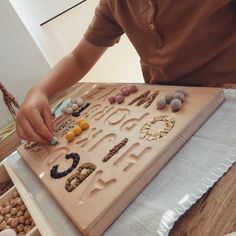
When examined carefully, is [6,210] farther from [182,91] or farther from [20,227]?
[182,91]

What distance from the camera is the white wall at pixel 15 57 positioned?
1.41m

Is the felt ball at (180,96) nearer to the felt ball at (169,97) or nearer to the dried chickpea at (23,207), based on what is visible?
the felt ball at (169,97)

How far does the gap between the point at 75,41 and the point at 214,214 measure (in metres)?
1.65

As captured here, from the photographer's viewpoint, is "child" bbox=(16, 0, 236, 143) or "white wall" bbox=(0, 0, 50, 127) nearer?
"child" bbox=(16, 0, 236, 143)

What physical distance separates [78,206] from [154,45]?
43 centimetres

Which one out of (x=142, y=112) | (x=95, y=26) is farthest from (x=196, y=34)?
(x=95, y=26)

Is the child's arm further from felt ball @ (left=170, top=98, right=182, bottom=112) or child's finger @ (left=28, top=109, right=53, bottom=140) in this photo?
felt ball @ (left=170, top=98, right=182, bottom=112)

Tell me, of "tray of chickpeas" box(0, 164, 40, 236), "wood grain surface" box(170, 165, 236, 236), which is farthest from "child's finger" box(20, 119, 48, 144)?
"wood grain surface" box(170, 165, 236, 236)

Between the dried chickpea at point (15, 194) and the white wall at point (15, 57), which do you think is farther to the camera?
the white wall at point (15, 57)

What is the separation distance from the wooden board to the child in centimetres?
9

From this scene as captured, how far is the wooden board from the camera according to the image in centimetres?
40

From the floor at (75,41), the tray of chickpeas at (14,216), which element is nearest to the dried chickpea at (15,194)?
the tray of chickpeas at (14,216)

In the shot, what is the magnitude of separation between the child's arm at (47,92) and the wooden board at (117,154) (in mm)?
66

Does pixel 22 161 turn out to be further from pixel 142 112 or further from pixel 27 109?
pixel 142 112
